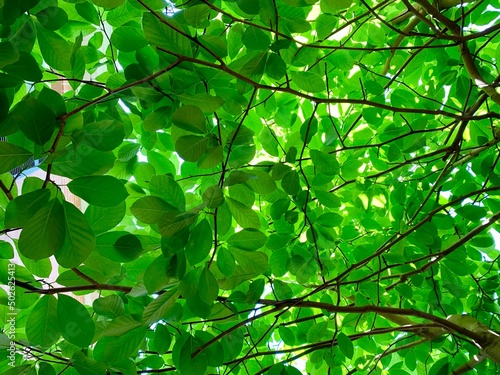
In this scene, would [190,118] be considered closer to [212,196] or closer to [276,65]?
[212,196]

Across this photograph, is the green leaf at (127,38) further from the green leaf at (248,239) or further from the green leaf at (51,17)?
the green leaf at (248,239)

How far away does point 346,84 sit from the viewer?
2016mm

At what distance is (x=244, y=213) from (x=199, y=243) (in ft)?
0.52

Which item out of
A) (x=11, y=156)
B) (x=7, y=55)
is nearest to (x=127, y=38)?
(x=7, y=55)

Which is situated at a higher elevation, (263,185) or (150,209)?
(263,185)

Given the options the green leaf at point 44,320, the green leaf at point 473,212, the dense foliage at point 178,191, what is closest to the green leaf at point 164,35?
the dense foliage at point 178,191

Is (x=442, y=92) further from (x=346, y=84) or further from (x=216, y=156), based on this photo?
(x=216, y=156)

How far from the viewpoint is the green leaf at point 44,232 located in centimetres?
61

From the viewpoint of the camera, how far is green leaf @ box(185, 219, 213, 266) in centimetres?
75

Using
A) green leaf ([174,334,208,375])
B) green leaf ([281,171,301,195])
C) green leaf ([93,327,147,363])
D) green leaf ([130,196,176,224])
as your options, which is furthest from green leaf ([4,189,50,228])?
green leaf ([281,171,301,195])

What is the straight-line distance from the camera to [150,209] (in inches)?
29.2

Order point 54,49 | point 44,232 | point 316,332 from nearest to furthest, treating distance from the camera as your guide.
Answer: point 44,232 < point 54,49 < point 316,332

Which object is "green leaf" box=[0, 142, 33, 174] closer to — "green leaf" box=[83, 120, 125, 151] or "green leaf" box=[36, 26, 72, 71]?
"green leaf" box=[83, 120, 125, 151]

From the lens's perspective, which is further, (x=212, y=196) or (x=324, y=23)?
(x=324, y=23)
